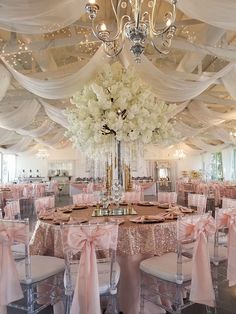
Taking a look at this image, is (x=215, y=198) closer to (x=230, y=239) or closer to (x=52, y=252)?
(x=230, y=239)

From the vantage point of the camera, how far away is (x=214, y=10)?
11.0ft

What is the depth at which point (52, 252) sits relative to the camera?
11.0 feet

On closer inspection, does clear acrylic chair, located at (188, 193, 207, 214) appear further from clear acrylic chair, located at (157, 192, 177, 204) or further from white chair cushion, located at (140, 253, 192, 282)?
white chair cushion, located at (140, 253, 192, 282)

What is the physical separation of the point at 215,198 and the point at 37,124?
7448 mm

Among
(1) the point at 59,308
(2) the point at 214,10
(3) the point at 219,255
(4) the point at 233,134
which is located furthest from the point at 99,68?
(4) the point at 233,134

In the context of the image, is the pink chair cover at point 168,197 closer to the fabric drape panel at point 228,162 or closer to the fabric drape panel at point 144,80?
the fabric drape panel at point 144,80

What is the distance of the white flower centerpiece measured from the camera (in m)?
3.62

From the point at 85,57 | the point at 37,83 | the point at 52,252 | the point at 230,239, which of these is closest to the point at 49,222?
the point at 52,252

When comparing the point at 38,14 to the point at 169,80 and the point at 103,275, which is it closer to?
the point at 103,275

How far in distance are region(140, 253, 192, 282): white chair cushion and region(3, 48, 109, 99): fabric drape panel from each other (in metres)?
3.15

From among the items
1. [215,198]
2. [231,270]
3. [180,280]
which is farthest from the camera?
[215,198]

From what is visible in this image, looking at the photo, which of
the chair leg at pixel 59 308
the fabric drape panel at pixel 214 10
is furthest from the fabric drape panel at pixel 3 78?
the chair leg at pixel 59 308

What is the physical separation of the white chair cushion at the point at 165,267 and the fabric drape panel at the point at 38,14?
9.57ft

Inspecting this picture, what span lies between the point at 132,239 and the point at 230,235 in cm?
115
